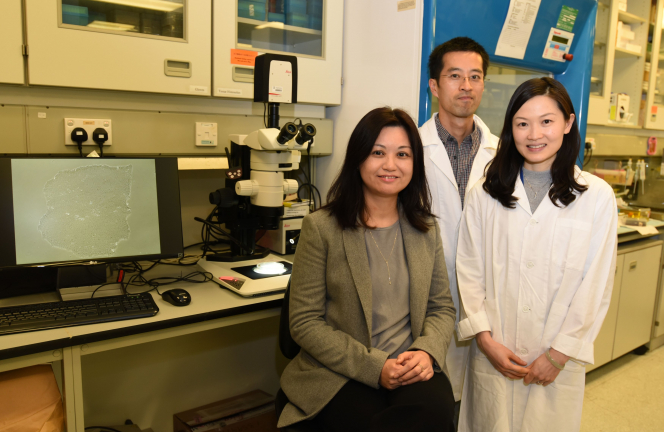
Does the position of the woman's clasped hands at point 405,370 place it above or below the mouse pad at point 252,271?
below

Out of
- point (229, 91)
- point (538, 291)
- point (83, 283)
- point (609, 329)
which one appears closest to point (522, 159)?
point (538, 291)

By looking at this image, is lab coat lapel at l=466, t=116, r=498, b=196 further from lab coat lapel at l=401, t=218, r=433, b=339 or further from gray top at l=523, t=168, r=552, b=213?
lab coat lapel at l=401, t=218, r=433, b=339

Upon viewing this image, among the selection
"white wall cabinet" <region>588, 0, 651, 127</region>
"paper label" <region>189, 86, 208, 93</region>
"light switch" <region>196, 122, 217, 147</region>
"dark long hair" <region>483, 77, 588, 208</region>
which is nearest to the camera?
"dark long hair" <region>483, 77, 588, 208</region>

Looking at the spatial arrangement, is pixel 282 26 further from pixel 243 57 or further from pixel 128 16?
pixel 128 16

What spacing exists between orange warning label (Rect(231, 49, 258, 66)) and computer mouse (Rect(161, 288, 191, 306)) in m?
0.94

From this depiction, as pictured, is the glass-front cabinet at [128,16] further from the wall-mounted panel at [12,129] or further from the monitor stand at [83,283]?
the monitor stand at [83,283]

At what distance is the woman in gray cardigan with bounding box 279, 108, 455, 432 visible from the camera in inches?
51.4

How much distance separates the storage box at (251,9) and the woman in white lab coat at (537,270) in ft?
3.81

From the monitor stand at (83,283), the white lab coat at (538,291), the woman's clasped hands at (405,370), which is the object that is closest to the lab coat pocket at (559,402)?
the white lab coat at (538,291)

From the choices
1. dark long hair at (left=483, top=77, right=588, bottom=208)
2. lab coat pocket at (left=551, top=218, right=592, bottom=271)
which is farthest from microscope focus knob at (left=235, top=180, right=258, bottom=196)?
lab coat pocket at (left=551, top=218, right=592, bottom=271)

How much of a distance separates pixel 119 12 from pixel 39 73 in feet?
1.19

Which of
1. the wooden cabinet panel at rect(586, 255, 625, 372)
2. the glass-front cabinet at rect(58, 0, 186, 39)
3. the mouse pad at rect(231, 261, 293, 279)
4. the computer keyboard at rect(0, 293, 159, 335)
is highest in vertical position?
the glass-front cabinet at rect(58, 0, 186, 39)

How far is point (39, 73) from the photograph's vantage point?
166 centimetres

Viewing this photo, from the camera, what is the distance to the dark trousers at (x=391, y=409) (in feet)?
3.98
